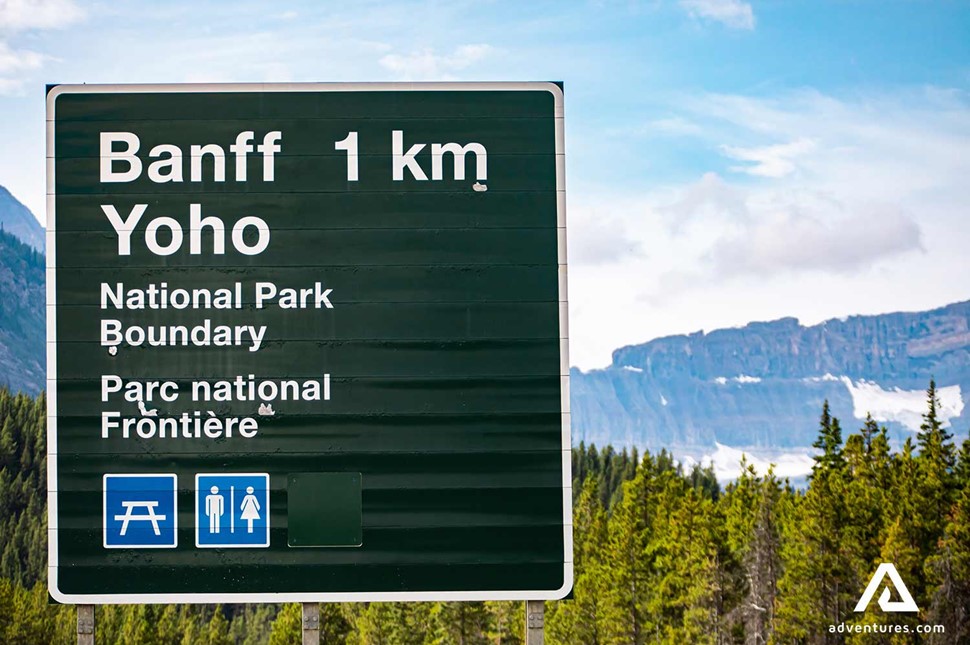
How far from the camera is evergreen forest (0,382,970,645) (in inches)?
2078

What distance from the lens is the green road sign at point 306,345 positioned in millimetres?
11664

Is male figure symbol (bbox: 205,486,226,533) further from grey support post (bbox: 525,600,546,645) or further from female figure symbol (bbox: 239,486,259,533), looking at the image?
grey support post (bbox: 525,600,546,645)

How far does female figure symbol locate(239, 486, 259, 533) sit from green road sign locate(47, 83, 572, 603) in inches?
0.9

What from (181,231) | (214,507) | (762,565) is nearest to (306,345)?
(181,231)

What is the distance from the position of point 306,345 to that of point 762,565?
1921 inches

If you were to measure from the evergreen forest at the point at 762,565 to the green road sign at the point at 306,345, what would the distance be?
138ft

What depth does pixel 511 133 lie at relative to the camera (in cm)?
1206

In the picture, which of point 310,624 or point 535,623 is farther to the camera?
point 310,624

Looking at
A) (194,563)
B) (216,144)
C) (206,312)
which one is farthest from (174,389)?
(216,144)

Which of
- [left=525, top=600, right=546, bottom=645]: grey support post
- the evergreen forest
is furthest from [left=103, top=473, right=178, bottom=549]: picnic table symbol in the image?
the evergreen forest

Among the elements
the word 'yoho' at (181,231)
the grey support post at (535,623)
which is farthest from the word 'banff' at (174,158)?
the grey support post at (535,623)

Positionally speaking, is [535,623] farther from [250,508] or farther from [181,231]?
[181,231]

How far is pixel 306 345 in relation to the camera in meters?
11.8

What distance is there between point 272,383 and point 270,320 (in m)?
0.61
